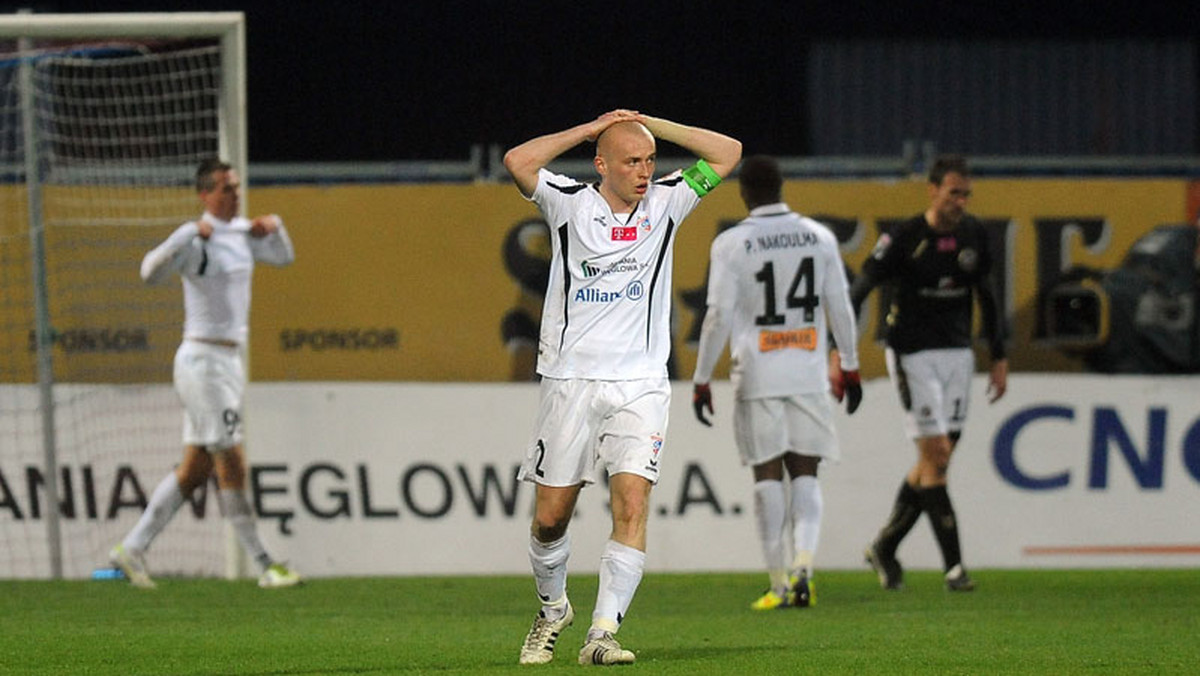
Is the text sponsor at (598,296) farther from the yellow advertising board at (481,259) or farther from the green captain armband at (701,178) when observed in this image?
the yellow advertising board at (481,259)

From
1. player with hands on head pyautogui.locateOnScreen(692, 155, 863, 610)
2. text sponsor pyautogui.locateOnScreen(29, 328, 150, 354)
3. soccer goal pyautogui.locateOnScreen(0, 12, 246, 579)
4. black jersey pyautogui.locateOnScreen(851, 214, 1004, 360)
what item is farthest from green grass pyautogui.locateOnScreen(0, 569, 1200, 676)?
text sponsor pyautogui.locateOnScreen(29, 328, 150, 354)

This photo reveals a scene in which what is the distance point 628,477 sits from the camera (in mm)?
7633

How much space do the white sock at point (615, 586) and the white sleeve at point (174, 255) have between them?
197 inches

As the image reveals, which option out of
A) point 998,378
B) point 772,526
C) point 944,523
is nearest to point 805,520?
point 772,526

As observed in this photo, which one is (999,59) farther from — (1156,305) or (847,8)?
(1156,305)

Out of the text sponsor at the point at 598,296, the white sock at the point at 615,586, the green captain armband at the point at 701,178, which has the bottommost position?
the white sock at the point at 615,586

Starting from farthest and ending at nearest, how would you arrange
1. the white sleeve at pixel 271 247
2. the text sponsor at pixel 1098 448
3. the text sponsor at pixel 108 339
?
the text sponsor at pixel 108 339, the text sponsor at pixel 1098 448, the white sleeve at pixel 271 247

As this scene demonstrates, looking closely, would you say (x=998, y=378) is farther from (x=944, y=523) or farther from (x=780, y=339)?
(x=780, y=339)

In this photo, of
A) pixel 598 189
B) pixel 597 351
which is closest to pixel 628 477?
pixel 597 351

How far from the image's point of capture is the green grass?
7816mm

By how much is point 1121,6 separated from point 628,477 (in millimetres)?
14524

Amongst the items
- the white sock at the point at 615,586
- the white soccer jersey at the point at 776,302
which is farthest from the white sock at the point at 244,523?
the white sock at the point at 615,586

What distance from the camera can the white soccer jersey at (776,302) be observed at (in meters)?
10.7

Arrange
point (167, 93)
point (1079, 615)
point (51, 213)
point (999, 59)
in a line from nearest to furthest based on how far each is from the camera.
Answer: point (1079, 615) < point (51, 213) < point (167, 93) < point (999, 59)
